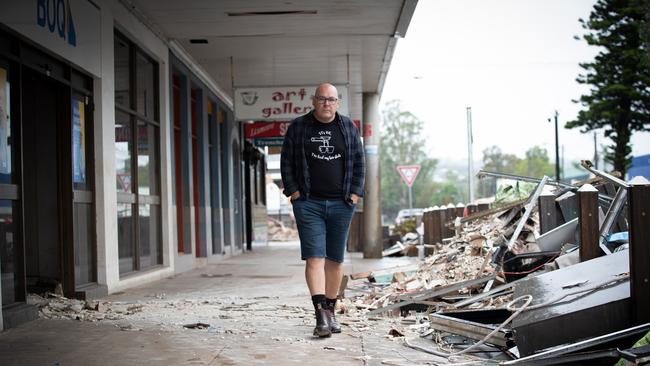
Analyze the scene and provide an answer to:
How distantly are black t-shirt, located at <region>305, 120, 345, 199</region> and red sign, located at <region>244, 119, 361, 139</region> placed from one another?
13.9 m

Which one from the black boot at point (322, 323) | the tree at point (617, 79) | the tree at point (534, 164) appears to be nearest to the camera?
the black boot at point (322, 323)

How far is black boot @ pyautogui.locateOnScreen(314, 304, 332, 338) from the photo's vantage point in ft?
18.6

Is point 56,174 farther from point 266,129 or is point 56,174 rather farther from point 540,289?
point 266,129

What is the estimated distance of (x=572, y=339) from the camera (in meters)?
4.45

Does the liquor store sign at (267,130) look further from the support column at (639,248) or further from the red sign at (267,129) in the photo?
the support column at (639,248)

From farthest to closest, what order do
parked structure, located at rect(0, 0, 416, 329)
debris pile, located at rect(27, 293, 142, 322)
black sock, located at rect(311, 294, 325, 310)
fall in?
parked structure, located at rect(0, 0, 416, 329) → debris pile, located at rect(27, 293, 142, 322) → black sock, located at rect(311, 294, 325, 310)

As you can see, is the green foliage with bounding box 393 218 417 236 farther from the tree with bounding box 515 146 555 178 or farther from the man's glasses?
the tree with bounding box 515 146 555 178

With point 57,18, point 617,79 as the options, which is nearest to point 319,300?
point 57,18

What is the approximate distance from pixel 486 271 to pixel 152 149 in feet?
21.0

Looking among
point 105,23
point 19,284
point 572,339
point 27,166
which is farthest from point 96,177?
point 572,339

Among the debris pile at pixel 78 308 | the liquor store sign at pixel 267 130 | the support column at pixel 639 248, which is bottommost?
the debris pile at pixel 78 308

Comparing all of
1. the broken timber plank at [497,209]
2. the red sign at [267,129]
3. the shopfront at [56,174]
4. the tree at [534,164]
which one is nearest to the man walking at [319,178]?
the shopfront at [56,174]

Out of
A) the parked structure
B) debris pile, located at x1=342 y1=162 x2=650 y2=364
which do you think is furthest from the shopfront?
debris pile, located at x1=342 y1=162 x2=650 y2=364

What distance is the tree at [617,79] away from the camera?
34875 mm
